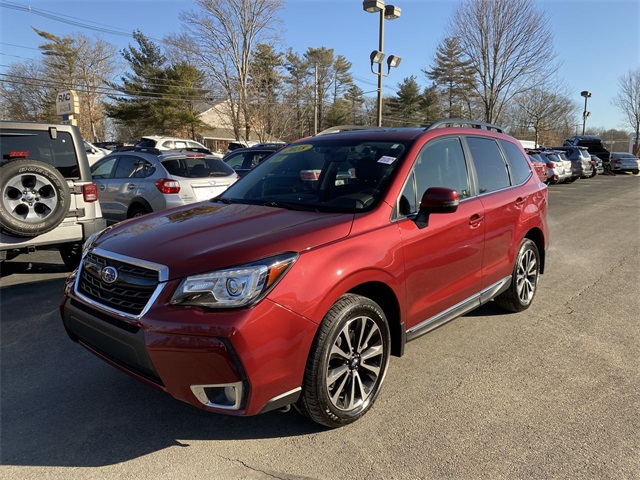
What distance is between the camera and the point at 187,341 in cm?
222

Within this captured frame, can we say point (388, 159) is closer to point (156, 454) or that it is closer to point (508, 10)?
point (156, 454)

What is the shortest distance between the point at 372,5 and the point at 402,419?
14.4 metres

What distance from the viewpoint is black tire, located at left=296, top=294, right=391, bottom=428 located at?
249 cm

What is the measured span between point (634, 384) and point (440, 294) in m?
1.52

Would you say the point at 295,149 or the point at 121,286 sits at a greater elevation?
the point at 295,149

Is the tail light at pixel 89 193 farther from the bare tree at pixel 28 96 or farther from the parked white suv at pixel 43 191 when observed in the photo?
the bare tree at pixel 28 96

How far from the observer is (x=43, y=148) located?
5.62 metres

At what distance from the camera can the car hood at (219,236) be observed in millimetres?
2393

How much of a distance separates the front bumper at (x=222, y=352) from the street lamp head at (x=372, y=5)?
14353 mm

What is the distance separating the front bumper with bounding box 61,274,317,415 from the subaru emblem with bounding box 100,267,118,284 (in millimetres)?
253

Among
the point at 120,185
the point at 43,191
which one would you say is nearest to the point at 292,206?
the point at 43,191

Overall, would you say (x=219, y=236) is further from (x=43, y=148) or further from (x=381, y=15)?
(x=381, y=15)

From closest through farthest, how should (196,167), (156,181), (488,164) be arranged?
1. (488,164)
2. (156,181)
3. (196,167)

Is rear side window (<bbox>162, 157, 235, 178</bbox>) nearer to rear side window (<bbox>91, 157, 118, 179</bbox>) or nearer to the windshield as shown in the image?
rear side window (<bbox>91, 157, 118, 179</bbox>)
